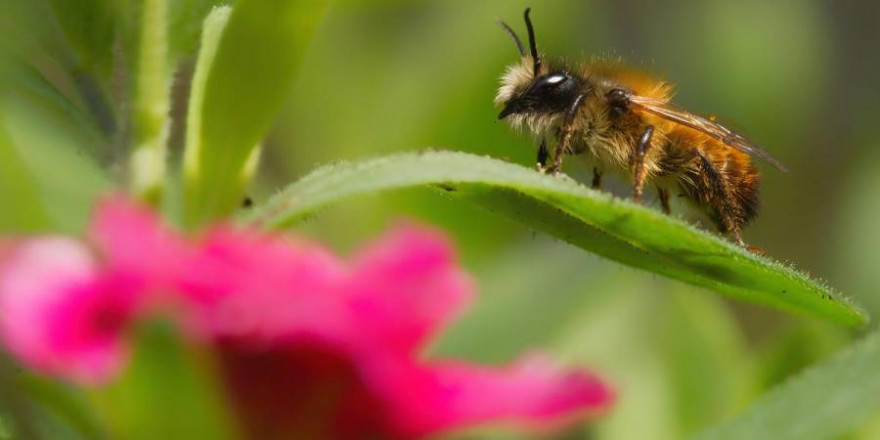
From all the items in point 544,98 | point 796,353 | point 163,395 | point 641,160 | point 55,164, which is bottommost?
point 163,395

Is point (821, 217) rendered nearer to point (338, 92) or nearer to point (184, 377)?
point (338, 92)

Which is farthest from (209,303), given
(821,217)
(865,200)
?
(821,217)

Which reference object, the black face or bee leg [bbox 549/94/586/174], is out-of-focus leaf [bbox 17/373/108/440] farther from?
the black face

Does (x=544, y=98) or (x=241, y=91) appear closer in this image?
(x=241, y=91)

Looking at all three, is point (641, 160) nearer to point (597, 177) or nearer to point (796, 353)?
point (597, 177)

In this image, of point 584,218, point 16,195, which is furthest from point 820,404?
point 16,195

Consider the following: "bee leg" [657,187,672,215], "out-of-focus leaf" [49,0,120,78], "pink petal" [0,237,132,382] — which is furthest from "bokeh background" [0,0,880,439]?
"pink petal" [0,237,132,382]

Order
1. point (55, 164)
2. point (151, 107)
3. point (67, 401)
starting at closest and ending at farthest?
point (67, 401) → point (151, 107) → point (55, 164)
